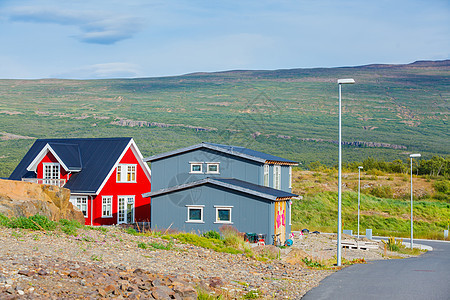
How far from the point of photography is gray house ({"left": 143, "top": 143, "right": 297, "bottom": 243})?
32.6 metres

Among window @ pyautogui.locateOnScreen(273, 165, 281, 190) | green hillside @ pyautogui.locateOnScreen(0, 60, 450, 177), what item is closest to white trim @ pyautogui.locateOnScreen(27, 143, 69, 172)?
window @ pyautogui.locateOnScreen(273, 165, 281, 190)

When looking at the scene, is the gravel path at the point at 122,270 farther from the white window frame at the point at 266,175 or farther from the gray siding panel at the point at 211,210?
the white window frame at the point at 266,175

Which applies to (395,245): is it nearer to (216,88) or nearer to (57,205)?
(57,205)

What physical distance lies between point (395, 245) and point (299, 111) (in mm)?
108304

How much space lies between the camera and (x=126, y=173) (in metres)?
42.9

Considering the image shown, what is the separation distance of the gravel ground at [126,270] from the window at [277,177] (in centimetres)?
1538

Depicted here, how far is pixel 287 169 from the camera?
142 ft

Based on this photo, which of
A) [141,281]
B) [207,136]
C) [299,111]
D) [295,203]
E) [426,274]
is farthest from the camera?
[299,111]

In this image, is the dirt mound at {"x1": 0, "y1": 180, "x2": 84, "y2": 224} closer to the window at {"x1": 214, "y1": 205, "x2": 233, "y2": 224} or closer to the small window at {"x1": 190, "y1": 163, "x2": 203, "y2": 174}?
the window at {"x1": 214, "y1": 205, "x2": 233, "y2": 224}

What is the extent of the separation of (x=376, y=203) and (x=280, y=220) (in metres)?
42.1

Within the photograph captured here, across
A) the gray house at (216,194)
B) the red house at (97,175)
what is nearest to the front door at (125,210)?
the red house at (97,175)

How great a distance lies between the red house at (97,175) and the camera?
40250 mm

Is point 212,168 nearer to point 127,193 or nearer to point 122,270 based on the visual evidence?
point 127,193

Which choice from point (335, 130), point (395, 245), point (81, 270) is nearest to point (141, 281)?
point (81, 270)
